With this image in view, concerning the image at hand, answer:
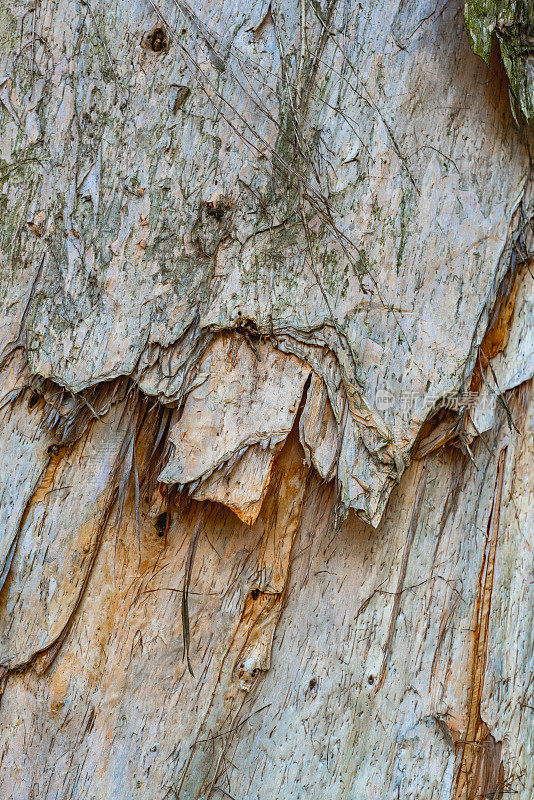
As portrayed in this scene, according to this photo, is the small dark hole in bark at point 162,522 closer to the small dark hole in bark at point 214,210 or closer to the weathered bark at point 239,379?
the weathered bark at point 239,379

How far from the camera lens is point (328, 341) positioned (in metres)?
1.30

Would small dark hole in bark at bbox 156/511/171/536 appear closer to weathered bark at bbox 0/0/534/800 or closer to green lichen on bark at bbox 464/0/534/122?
weathered bark at bbox 0/0/534/800

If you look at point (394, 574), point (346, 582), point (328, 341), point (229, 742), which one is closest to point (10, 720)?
point (229, 742)

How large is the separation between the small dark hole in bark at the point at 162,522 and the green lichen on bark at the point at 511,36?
4.09 feet

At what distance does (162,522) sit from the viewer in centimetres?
135

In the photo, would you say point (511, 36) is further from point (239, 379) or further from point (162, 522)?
point (162, 522)

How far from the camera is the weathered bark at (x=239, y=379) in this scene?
1.29 m

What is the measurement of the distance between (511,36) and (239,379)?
998mm

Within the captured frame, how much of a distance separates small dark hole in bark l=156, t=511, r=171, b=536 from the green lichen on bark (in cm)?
125

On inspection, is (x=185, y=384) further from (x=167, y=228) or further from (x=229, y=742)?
(x=229, y=742)

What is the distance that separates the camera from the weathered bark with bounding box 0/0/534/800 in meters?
1.29

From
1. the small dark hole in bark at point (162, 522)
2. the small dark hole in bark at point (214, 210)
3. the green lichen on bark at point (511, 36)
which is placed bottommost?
the small dark hole in bark at point (162, 522)

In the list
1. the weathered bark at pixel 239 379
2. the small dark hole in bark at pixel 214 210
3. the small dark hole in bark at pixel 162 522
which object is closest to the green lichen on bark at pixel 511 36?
the weathered bark at pixel 239 379

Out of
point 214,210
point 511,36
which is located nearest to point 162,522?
point 214,210
